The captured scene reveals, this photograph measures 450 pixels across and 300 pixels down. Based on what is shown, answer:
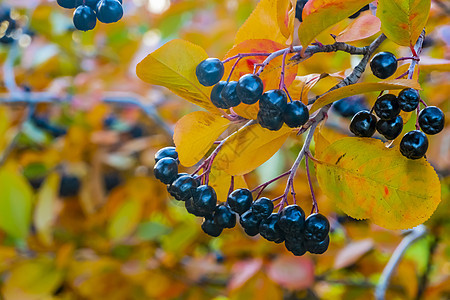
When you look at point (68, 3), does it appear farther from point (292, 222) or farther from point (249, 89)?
point (292, 222)

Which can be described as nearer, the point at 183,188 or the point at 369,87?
the point at 369,87

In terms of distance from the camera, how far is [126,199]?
2.05m

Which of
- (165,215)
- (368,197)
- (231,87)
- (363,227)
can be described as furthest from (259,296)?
(231,87)

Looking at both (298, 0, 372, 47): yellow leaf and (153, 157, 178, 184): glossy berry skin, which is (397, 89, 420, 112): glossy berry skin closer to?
(298, 0, 372, 47): yellow leaf

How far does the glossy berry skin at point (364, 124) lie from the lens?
1.95 feet

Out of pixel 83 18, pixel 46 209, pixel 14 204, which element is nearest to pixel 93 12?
pixel 83 18

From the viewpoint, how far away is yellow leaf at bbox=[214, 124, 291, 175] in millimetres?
611

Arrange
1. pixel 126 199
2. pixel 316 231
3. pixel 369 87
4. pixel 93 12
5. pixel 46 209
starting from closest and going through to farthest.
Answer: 1. pixel 369 87
2. pixel 316 231
3. pixel 93 12
4. pixel 46 209
5. pixel 126 199

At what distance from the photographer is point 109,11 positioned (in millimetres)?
690

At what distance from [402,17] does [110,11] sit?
41 centimetres

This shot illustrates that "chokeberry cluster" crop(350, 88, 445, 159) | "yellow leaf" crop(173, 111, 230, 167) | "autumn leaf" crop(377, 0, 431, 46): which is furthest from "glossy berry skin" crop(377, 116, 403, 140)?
"yellow leaf" crop(173, 111, 230, 167)

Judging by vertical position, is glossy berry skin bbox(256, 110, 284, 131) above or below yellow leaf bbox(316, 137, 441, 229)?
above

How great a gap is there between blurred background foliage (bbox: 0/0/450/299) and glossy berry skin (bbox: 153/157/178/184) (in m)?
0.69

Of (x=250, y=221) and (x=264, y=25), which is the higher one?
(x=264, y=25)
